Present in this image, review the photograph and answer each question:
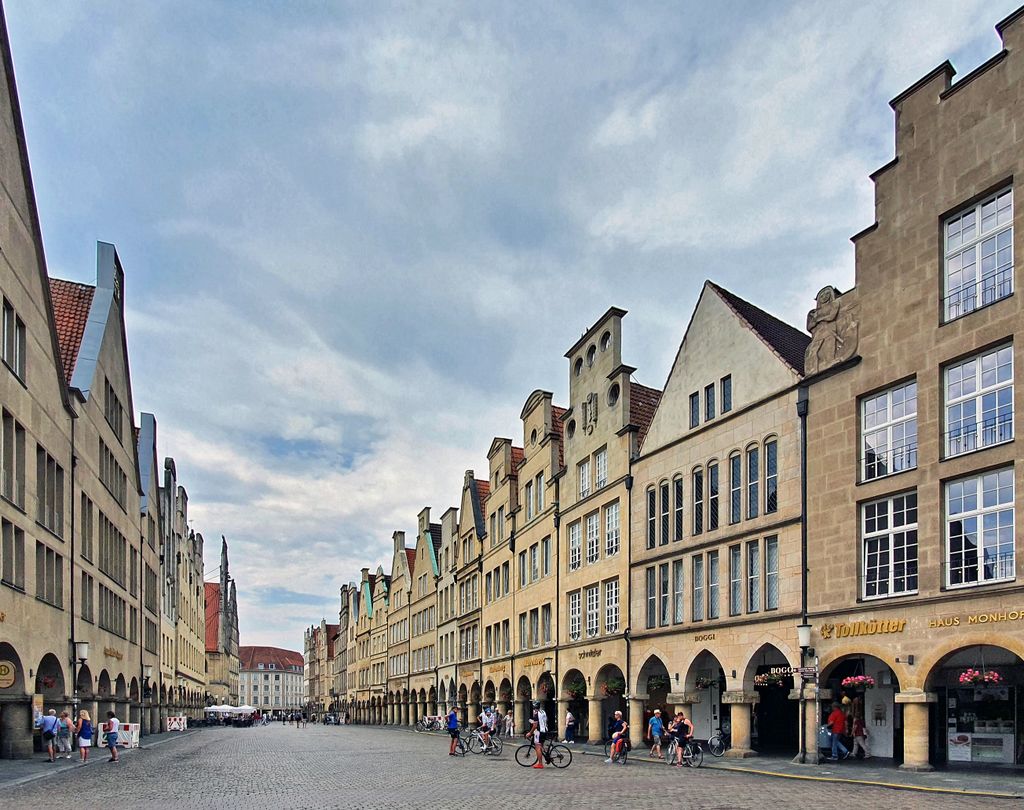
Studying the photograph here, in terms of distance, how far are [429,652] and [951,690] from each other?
2309 inches

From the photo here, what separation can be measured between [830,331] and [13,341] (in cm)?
2286

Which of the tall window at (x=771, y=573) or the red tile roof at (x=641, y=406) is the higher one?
the red tile roof at (x=641, y=406)

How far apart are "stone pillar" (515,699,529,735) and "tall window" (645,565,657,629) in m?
17.3

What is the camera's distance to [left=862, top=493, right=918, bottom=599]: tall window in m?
26.8

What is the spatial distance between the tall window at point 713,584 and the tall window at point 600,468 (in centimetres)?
904

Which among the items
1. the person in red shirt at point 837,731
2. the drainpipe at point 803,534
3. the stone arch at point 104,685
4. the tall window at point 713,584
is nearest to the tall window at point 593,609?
the tall window at point 713,584

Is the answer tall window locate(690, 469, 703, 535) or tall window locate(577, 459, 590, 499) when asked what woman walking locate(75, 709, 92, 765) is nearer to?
tall window locate(690, 469, 703, 535)

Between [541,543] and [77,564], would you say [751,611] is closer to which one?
[541,543]

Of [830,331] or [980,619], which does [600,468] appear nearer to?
[830,331]

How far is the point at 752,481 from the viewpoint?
3344 centimetres

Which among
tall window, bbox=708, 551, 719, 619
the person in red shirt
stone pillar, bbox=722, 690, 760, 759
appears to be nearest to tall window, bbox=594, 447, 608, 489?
tall window, bbox=708, 551, 719, 619

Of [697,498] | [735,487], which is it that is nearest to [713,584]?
[697,498]

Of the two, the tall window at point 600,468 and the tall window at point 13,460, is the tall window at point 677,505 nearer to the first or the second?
the tall window at point 600,468

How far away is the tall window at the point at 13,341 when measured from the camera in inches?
1165
